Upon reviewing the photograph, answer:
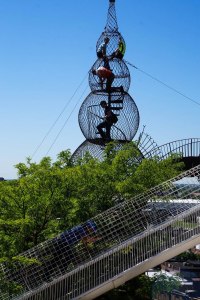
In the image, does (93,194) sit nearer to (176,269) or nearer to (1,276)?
(1,276)

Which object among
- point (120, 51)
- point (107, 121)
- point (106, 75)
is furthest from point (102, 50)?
point (107, 121)

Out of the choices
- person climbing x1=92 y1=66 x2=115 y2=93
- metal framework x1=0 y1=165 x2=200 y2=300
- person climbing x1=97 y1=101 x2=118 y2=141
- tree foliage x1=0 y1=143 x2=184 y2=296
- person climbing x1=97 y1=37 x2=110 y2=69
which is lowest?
metal framework x1=0 y1=165 x2=200 y2=300

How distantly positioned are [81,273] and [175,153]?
1117cm

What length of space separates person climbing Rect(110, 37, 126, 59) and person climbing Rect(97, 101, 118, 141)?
2375 mm

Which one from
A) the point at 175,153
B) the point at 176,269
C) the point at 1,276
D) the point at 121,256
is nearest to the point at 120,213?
the point at 121,256

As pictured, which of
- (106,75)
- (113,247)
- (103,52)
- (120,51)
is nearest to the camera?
(113,247)

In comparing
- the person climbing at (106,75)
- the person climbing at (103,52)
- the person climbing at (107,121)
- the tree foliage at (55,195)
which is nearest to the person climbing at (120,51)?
the person climbing at (103,52)

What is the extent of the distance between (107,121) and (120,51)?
3.54 meters

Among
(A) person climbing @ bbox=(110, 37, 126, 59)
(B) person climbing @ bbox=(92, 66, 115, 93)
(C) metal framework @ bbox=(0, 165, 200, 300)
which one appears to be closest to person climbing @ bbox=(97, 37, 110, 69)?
(A) person climbing @ bbox=(110, 37, 126, 59)

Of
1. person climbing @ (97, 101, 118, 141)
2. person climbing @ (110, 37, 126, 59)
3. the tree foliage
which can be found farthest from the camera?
person climbing @ (110, 37, 126, 59)

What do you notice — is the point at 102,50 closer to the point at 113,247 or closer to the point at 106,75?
the point at 106,75

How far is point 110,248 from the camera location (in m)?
13.4

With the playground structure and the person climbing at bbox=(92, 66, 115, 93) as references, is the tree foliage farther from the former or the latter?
the person climbing at bbox=(92, 66, 115, 93)

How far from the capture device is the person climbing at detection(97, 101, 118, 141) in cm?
2323
